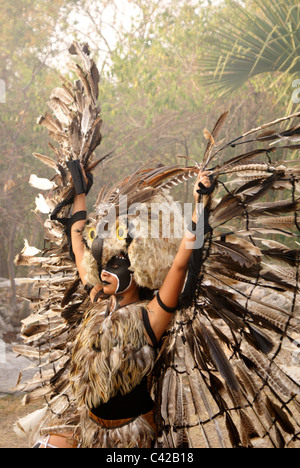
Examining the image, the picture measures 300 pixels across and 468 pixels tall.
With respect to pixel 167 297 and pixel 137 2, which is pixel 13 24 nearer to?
pixel 137 2

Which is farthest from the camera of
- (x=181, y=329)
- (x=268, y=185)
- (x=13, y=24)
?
(x=13, y=24)

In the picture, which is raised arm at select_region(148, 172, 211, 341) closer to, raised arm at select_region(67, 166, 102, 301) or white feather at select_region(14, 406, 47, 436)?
raised arm at select_region(67, 166, 102, 301)

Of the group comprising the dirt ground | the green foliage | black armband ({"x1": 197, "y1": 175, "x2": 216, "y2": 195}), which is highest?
the green foliage

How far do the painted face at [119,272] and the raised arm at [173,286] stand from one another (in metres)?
0.15

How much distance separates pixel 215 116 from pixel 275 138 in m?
9.03

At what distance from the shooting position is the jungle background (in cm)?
834

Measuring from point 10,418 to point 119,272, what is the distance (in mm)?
4010

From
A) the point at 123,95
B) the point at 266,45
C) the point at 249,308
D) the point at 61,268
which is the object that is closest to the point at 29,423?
the point at 61,268

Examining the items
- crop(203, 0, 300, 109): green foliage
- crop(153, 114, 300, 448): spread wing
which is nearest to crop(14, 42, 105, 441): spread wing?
crop(153, 114, 300, 448): spread wing

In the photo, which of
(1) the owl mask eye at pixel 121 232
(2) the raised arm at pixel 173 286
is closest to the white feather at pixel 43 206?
(1) the owl mask eye at pixel 121 232

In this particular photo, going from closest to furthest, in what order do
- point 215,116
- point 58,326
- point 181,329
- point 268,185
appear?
point 268,185, point 181,329, point 58,326, point 215,116

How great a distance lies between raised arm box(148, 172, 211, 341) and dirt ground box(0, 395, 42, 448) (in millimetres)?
3207
